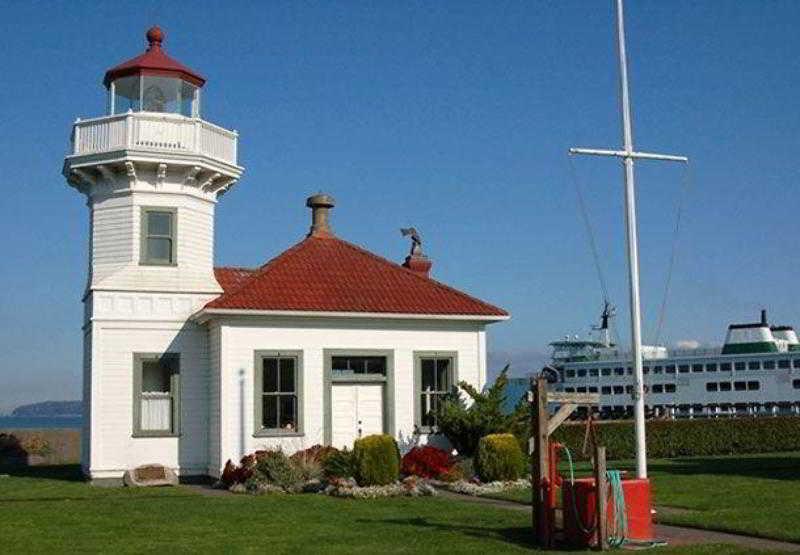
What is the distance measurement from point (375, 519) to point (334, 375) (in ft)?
A: 27.6

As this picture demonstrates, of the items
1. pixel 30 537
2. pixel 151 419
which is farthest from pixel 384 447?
pixel 30 537

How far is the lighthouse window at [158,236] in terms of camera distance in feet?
77.7

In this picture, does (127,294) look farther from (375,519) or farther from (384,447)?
(375,519)

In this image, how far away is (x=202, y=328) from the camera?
2386 cm

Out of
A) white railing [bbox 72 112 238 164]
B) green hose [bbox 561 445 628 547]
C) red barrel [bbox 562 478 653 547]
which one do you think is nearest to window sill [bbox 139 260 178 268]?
white railing [bbox 72 112 238 164]

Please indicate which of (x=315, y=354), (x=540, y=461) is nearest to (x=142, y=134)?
(x=315, y=354)

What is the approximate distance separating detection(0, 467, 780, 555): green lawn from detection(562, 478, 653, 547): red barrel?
54cm

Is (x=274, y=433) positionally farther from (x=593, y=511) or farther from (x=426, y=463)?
(x=593, y=511)

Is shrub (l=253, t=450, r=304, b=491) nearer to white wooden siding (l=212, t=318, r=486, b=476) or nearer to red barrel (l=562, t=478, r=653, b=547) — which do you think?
white wooden siding (l=212, t=318, r=486, b=476)

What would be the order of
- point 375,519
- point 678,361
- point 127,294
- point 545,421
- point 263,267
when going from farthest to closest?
point 678,361 < point 263,267 < point 127,294 < point 375,519 < point 545,421

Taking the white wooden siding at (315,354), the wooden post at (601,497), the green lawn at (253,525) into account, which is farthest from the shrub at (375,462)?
the wooden post at (601,497)

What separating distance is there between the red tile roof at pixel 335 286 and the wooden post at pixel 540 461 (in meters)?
10.6

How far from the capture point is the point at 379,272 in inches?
1003

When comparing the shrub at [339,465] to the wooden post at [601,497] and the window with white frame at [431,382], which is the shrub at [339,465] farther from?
the wooden post at [601,497]
